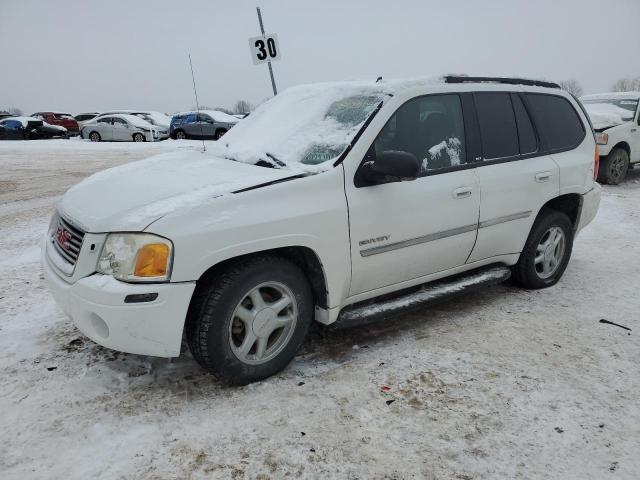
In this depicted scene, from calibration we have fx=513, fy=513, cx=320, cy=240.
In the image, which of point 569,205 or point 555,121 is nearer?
point 555,121

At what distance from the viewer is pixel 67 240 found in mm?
2893

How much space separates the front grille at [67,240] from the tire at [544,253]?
10.9 feet

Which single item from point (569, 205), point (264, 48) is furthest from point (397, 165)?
point (264, 48)

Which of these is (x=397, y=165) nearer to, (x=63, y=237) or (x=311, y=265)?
(x=311, y=265)

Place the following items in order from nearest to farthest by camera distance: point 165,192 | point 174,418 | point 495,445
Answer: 1. point 495,445
2. point 174,418
3. point 165,192

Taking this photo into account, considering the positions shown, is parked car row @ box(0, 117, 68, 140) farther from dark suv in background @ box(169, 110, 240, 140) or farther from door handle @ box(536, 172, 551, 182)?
door handle @ box(536, 172, 551, 182)

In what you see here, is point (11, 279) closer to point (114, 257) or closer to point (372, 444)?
point (114, 257)

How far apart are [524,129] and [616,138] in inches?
273

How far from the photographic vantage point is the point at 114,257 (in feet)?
8.45

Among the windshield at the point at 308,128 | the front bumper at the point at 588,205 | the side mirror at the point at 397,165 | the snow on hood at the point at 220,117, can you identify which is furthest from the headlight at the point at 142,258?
the snow on hood at the point at 220,117

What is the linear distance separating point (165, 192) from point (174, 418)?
1202 mm

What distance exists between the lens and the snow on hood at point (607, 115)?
9.77 meters

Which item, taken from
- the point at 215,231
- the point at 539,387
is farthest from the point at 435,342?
the point at 215,231

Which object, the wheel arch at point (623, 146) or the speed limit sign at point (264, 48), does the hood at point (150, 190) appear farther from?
the wheel arch at point (623, 146)
